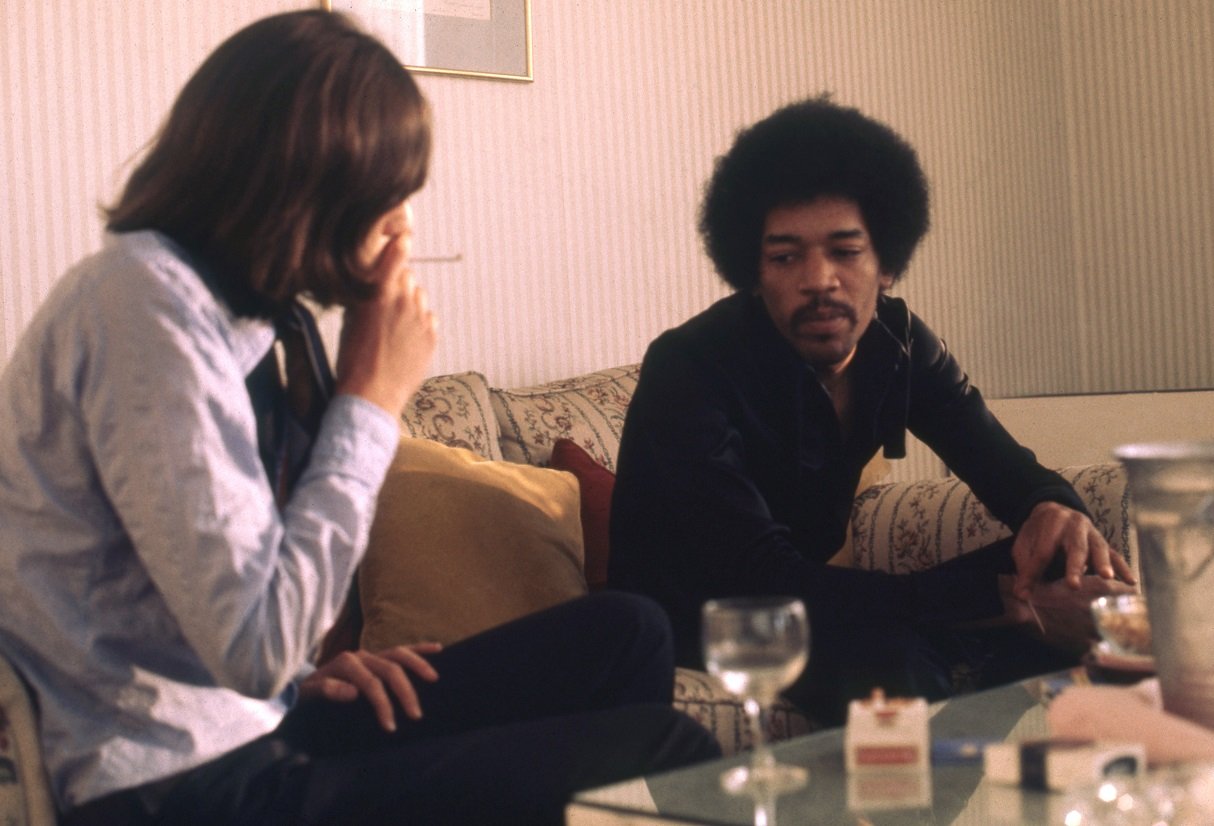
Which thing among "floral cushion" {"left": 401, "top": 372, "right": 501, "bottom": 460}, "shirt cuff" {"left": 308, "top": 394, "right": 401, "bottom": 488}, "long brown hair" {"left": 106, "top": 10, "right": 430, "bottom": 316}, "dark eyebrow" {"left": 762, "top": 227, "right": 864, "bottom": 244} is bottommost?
"floral cushion" {"left": 401, "top": 372, "right": 501, "bottom": 460}

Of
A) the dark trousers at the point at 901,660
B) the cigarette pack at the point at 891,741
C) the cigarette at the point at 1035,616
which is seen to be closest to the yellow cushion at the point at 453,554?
the dark trousers at the point at 901,660

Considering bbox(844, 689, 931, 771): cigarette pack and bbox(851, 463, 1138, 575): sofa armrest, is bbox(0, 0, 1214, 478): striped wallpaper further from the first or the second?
bbox(844, 689, 931, 771): cigarette pack

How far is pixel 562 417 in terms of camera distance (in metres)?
2.57

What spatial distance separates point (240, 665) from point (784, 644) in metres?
0.45

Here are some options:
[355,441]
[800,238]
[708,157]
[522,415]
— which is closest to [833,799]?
[355,441]

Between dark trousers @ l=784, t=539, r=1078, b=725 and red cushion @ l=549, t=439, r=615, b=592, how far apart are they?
0.49m

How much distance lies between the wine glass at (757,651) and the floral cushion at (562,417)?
1339 mm

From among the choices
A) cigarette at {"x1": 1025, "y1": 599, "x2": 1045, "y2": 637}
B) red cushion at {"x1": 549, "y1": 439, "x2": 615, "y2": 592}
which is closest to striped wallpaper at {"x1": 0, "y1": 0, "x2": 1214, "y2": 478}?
red cushion at {"x1": 549, "y1": 439, "x2": 615, "y2": 592}

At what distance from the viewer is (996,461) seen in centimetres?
235

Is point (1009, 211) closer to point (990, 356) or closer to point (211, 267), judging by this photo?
point (990, 356)

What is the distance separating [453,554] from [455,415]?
38 cm

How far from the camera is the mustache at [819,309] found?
2195mm

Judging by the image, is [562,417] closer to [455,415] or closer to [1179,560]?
[455,415]

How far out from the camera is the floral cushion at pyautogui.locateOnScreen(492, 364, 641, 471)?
2496 mm
